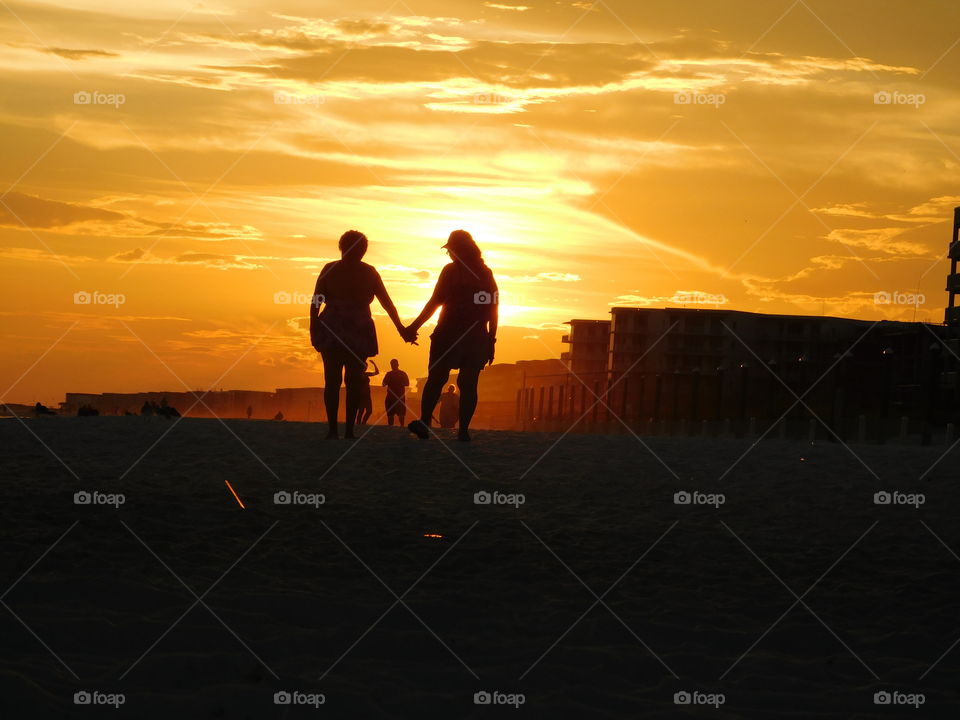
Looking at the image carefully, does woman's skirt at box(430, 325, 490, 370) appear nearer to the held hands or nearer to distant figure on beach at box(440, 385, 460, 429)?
the held hands

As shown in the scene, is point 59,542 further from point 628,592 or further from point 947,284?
Result: point 947,284

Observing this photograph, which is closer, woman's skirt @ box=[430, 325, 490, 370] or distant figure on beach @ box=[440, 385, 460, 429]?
woman's skirt @ box=[430, 325, 490, 370]

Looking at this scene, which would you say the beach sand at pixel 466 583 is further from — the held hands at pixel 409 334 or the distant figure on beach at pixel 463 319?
the held hands at pixel 409 334

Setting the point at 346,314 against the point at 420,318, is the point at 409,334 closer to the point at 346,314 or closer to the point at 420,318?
the point at 420,318

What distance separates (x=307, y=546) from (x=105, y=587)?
1738 millimetres

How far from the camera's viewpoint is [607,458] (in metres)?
13.8

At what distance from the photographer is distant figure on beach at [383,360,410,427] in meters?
24.7

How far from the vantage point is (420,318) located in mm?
14516

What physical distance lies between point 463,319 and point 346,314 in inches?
50.1

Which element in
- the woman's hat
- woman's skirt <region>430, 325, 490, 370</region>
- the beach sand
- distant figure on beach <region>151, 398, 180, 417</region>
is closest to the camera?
the beach sand

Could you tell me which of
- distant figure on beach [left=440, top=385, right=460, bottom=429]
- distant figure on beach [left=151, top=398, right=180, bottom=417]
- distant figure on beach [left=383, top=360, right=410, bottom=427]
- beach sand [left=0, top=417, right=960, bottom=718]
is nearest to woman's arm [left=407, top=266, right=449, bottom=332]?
beach sand [left=0, top=417, right=960, bottom=718]

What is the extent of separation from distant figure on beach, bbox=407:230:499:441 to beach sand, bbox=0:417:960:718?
2.99 feet

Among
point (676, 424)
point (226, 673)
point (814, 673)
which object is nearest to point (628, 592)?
point (814, 673)

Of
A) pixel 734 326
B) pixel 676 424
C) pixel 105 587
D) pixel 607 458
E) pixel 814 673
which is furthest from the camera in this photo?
pixel 734 326
